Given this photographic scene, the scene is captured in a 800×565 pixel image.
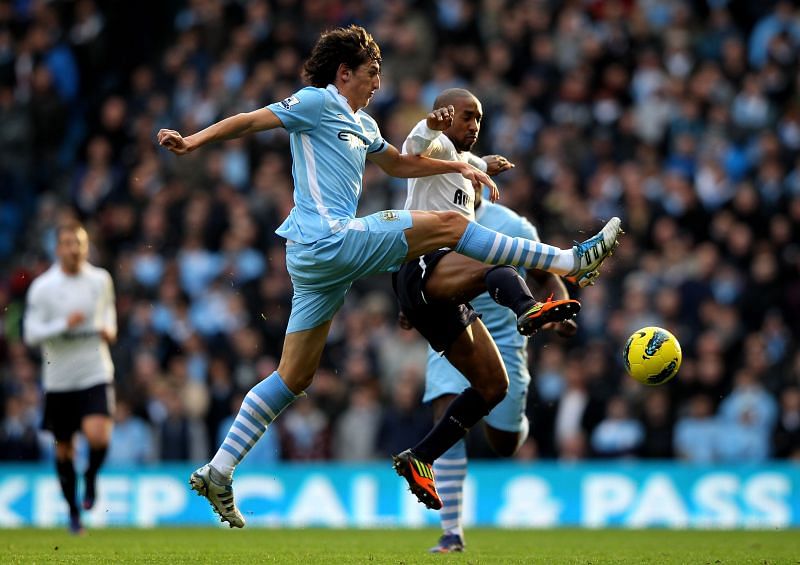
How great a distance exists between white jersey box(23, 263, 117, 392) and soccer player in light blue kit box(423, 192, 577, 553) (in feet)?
10.9

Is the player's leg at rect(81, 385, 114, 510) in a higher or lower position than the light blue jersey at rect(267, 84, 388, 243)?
lower

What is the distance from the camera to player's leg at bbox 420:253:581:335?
7.78 m

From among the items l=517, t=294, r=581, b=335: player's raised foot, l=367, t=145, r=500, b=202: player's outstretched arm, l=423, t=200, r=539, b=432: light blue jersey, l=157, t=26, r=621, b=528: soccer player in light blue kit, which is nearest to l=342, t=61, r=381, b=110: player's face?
l=157, t=26, r=621, b=528: soccer player in light blue kit

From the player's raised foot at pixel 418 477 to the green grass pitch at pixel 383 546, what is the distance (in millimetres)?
395

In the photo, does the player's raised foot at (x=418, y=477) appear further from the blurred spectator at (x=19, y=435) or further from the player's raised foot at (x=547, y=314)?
the blurred spectator at (x=19, y=435)

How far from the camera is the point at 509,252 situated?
8.05 metres

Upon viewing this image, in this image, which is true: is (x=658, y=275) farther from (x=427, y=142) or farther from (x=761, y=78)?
(x=427, y=142)

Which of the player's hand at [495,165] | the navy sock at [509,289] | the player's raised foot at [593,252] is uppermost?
the player's hand at [495,165]

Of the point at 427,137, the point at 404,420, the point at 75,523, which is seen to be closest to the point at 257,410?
the point at 427,137

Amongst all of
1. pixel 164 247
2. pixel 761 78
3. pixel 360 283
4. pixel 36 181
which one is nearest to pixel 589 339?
pixel 360 283

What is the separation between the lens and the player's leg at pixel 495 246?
8.02 m

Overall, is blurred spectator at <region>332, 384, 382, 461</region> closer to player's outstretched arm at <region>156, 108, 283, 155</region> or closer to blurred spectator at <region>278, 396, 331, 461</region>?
blurred spectator at <region>278, 396, 331, 461</region>

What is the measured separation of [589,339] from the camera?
15.6m

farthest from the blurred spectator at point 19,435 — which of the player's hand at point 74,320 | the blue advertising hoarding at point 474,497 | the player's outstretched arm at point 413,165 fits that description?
the player's outstretched arm at point 413,165
